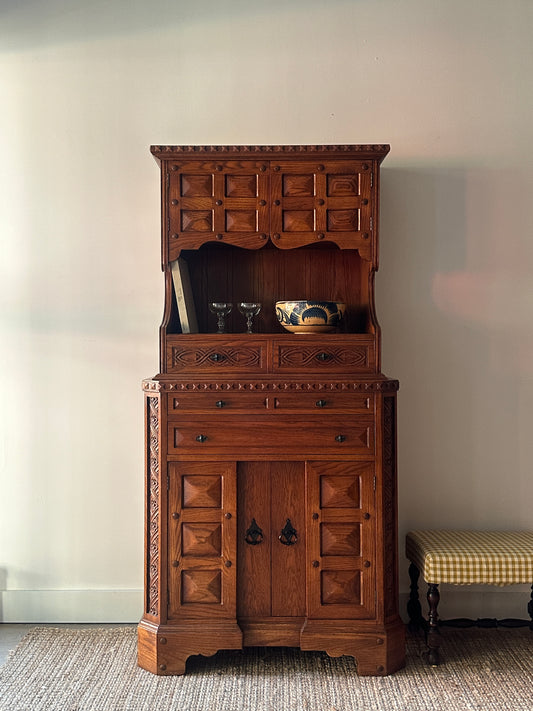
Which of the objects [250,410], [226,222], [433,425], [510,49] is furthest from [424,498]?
[510,49]

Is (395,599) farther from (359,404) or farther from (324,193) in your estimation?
(324,193)

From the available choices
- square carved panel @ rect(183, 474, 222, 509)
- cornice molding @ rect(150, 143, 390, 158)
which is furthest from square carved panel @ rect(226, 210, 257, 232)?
square carved panel @ rect(183, 474, 222, 509)

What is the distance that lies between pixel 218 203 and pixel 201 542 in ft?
4.37

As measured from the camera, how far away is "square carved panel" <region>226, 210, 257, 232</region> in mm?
2773

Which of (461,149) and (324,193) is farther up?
(461,149)

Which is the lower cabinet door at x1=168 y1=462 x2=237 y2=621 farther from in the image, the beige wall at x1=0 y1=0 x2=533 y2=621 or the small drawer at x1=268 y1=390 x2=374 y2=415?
the beige wall at x1=0 y1=0 x2=533 y2=621

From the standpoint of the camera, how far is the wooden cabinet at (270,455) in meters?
2.69

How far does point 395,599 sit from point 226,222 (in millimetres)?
1636

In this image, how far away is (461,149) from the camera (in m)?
3.20

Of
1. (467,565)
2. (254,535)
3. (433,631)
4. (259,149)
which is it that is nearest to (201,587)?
(254,535)

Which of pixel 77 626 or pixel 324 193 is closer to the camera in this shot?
pixel 324 193

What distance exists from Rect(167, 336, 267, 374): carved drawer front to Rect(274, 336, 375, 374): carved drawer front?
8 cm

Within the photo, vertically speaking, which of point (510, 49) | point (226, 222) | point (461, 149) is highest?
point (510, 49)

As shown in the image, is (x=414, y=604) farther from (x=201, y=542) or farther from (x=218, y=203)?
(x=218, y=203)
